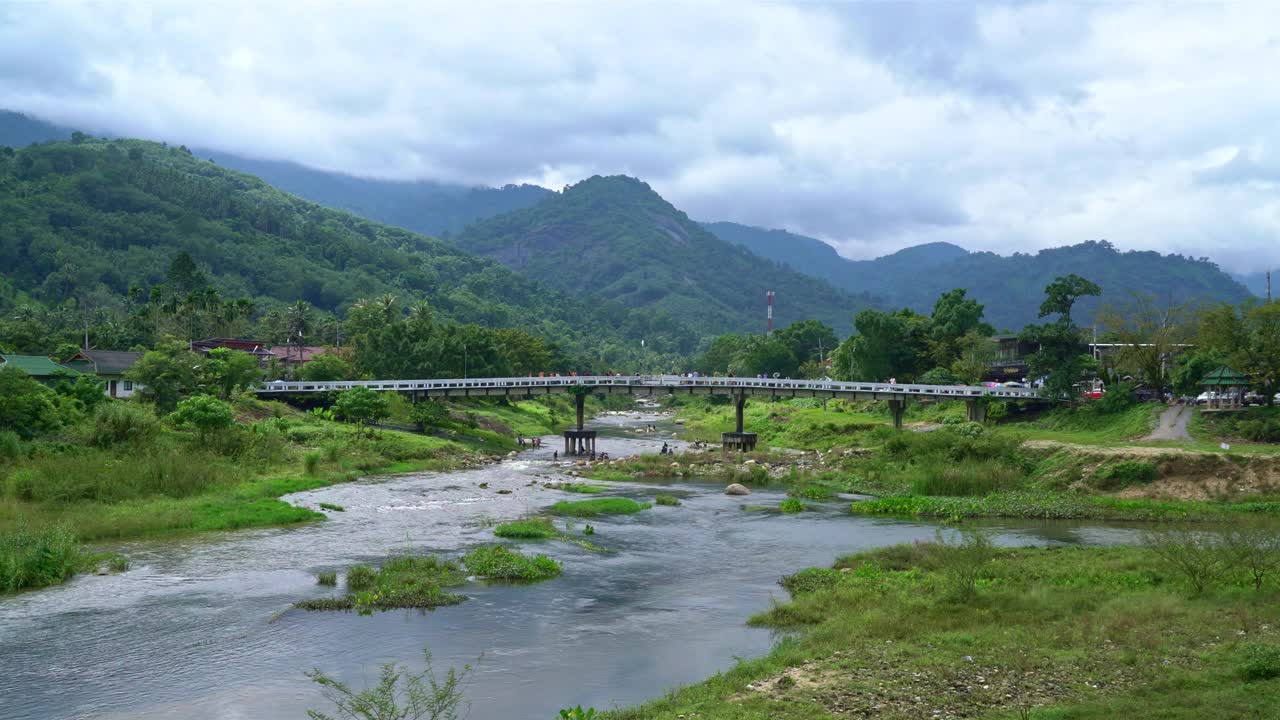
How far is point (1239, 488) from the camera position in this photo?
187 feet

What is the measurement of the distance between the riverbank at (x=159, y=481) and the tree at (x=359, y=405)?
584 centimetres

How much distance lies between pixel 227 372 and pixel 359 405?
1528cm

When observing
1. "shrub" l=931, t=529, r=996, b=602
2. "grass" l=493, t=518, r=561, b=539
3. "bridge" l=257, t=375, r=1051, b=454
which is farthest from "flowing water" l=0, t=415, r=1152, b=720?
"bridge" l=257, t=375, r=1051, b=454

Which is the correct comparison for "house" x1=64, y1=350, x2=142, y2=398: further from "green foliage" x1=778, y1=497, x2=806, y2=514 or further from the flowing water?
"green foliage" x1=778, y1=497, x2=806, y2=514

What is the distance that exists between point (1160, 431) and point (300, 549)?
6764cm

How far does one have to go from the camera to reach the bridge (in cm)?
9731

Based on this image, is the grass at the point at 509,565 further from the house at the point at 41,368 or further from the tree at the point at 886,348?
the tree at the point at 886,348

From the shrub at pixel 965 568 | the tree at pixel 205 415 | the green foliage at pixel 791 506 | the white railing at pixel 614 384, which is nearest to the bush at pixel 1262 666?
the shrub at pixel 965 568

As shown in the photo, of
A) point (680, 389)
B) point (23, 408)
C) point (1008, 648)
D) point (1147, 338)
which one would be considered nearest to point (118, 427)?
point (23, 408)

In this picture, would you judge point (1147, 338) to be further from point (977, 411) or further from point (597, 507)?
point (597, 507)

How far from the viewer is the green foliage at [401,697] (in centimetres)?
2073

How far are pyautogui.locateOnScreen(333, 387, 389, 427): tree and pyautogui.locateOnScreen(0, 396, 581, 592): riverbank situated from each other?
5844 mm

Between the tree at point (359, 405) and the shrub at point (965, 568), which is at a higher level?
the tree at point (359, 405)

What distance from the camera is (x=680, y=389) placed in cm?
11069
